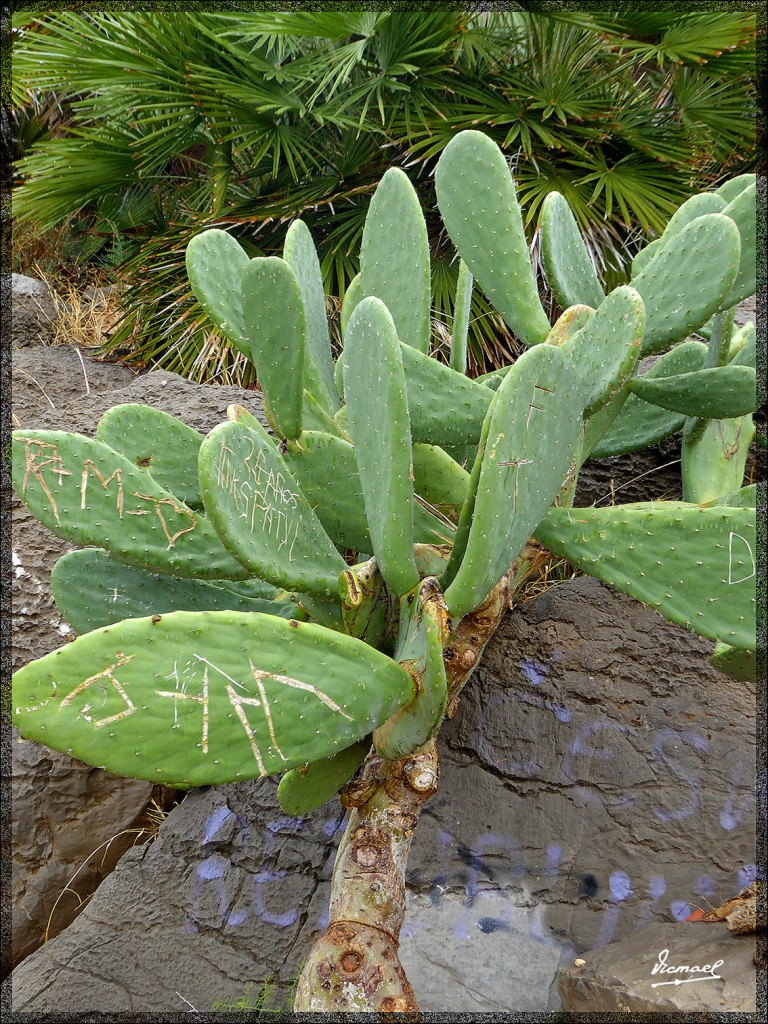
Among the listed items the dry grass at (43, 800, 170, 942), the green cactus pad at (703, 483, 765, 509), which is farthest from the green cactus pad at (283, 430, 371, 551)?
the dry grass at (43, 800, 170, 942)

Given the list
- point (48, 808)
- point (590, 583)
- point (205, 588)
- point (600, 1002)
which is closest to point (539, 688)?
point (590, 583)

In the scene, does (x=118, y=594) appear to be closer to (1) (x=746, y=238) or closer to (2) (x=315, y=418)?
(2) (x=315, y=418)

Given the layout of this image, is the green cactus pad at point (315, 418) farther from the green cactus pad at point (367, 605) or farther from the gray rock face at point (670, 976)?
the gray rock face at point (670, 976)

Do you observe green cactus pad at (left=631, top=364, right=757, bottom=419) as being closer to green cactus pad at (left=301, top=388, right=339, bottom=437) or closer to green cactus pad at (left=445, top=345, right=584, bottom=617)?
green cactus pad at (left=445, top=345, right=584, bottom=617)

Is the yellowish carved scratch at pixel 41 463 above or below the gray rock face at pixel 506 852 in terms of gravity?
above

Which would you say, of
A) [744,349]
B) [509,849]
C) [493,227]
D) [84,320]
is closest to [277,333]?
[493,227]

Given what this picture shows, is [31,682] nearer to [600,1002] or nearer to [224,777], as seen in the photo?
[224,777]

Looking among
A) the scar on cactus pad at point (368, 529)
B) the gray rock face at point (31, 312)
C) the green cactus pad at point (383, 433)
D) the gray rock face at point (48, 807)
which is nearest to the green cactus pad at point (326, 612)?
the scar on cactus pad at point (368, 529)
